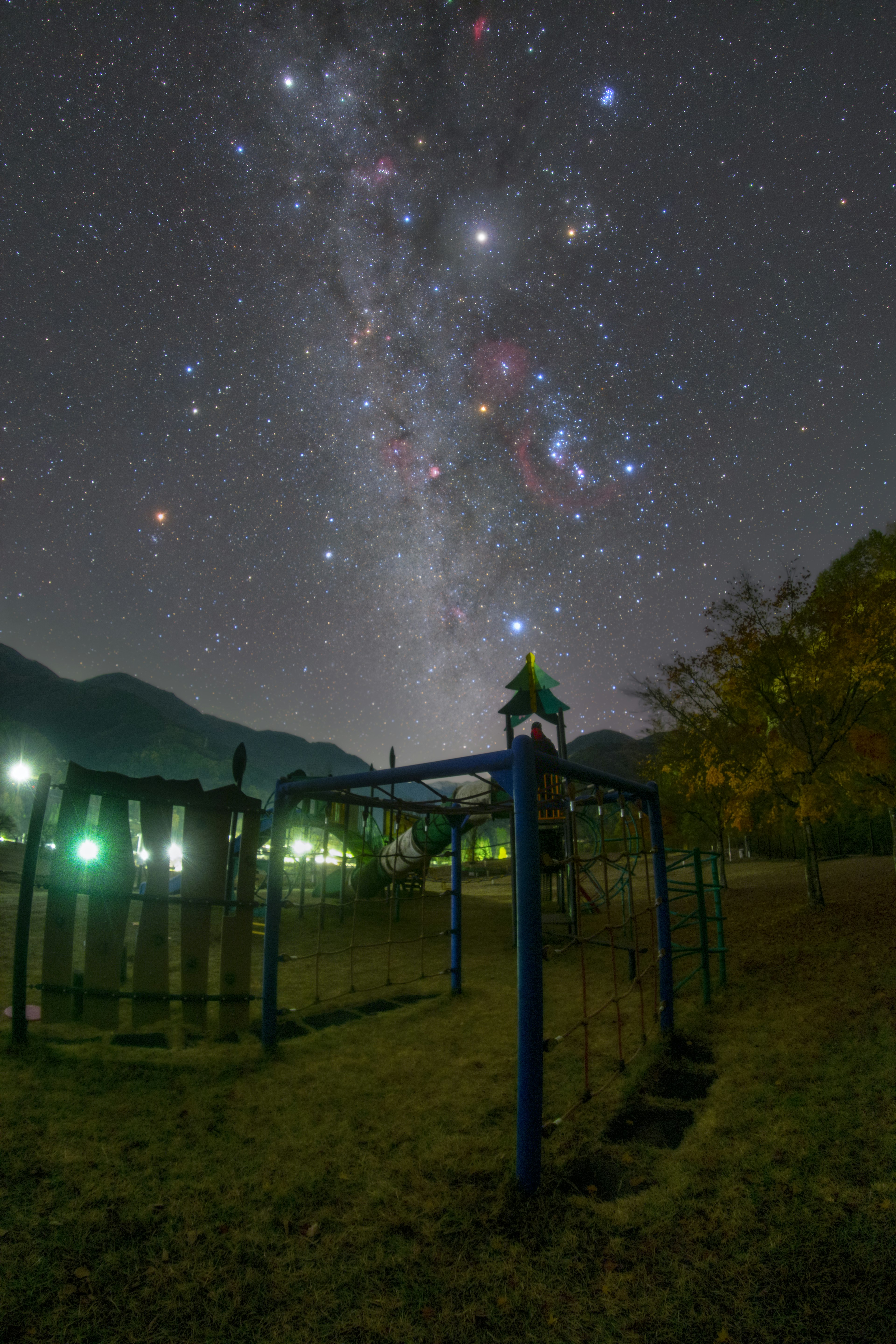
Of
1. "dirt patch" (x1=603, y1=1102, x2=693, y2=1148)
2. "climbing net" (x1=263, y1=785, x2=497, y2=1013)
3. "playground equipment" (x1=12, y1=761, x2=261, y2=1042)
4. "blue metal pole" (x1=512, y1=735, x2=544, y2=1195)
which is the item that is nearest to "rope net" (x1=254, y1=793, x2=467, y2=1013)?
"climbing net" (x1=263, y1=785, x2=497, y2=1013)

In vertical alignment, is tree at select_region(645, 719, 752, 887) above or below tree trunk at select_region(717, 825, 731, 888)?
above

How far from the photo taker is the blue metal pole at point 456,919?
9.04 meters

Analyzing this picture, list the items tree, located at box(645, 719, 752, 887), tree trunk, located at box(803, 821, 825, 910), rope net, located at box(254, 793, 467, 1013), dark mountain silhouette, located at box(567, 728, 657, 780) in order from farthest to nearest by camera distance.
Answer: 1. dark mountain silhouette, located at box(567, 728, 657, 780)
2. tree, located at box(645, 719, 752, 887)
3. tree trunk, located at box(803, 821, 825, 910)
4. rope net, located at box(254, 793, 467, 1013)

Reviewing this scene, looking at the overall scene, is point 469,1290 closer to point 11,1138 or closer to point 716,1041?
point 11,1138

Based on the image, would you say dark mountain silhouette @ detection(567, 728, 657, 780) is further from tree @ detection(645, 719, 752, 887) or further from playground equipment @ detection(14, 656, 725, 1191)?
playground equipment @ detection(14, 656, 725, 1191)

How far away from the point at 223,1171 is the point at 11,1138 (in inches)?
63.1

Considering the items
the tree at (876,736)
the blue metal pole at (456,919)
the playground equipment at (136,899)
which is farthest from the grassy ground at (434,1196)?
the tree at (876,736)

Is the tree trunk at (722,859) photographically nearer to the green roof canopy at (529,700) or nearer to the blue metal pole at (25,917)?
the green roof canopy at (529,700)

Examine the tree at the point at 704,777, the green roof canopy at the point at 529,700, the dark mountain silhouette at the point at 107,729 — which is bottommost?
the tree at the point at 704,777

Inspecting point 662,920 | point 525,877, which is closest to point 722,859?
point 662,920

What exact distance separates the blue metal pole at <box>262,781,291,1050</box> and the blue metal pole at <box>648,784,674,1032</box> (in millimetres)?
4459

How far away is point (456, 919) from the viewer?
30.4ft

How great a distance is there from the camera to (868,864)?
2194 centimetres

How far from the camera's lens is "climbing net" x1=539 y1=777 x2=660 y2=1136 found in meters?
5.25
